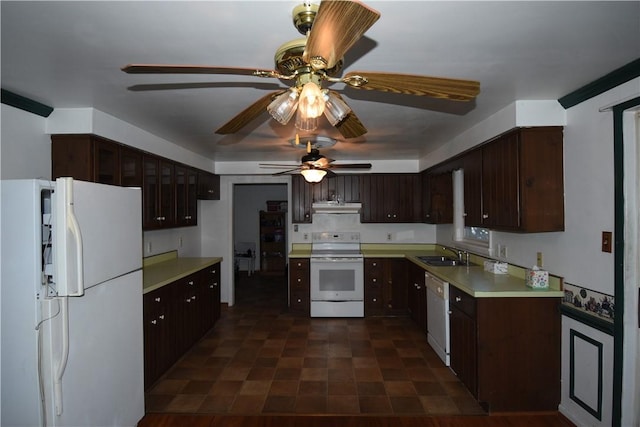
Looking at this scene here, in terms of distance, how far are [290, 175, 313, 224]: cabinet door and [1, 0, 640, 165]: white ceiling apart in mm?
2629

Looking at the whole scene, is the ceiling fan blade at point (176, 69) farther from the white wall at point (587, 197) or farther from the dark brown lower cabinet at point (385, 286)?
the dark brown lower cabinet at point (385, 286)

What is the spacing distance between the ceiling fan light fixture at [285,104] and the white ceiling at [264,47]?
0.31m

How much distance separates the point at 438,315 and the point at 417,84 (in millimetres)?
2777

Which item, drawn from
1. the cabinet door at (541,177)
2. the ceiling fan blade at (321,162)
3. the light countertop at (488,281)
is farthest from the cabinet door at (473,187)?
the ceiling fan blade at (321,162)

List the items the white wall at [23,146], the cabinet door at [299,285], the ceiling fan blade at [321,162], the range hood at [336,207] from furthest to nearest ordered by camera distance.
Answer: the range hood at [336,207], the cabinet door at [299,285], the ceiling fan blade at [321,162], the white wall at [23,146]

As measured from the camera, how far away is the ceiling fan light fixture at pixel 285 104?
1344 millimetres

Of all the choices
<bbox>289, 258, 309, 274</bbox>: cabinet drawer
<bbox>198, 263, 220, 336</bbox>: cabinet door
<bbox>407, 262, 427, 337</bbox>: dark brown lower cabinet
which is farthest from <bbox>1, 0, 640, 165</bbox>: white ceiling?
<bbox>289, 258, 309, 274</bbox>: cabinet drawer

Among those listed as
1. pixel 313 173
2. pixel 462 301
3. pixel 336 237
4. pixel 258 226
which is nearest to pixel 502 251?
pixel 462 301

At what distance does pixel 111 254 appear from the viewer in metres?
2.09

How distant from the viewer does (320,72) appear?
1268 millimetres

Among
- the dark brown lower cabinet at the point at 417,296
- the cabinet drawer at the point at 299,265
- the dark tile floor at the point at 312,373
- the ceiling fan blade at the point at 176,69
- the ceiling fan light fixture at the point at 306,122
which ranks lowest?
the dark tile floor at the point at 312,373

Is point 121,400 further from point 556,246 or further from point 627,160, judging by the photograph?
point 627,160

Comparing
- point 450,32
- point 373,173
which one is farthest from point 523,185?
point 373,173

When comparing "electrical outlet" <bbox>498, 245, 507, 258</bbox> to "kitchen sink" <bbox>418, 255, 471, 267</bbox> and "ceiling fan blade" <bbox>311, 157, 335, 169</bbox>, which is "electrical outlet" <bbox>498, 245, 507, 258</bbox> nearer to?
"kitchen sink" <bbox>418, 255, 471, 267</bbox>
